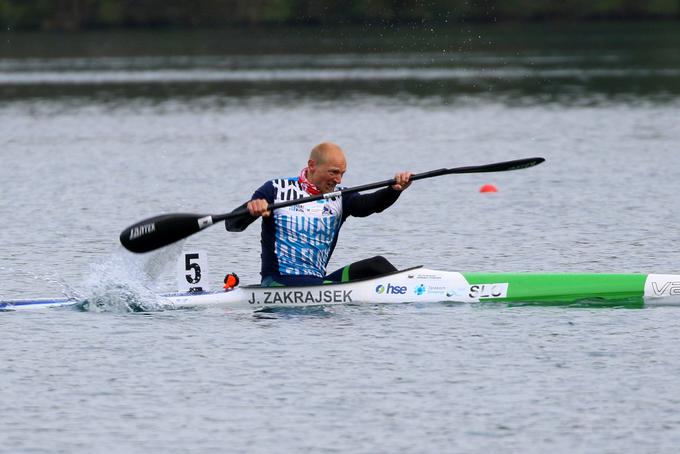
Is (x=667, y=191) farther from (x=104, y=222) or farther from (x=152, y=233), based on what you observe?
(x=152, y=233)

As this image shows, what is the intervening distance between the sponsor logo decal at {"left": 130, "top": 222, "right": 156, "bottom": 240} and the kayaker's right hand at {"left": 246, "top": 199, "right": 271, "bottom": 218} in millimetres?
1284

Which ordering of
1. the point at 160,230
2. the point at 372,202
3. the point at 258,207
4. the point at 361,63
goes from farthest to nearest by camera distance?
1. the point at 361,63
2. the point at 160,230
3. the point at 372,202
4. the point at 258,207

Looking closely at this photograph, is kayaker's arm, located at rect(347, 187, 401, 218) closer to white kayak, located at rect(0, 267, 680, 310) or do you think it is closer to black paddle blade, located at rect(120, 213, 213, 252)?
white kayak, located at rect(0, 267, 680, 310)

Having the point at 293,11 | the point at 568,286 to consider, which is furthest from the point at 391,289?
the point at 293,11

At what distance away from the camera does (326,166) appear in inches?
591

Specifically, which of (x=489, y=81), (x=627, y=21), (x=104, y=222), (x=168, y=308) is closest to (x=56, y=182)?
(x=104, y=222)

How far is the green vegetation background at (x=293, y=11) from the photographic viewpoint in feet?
316

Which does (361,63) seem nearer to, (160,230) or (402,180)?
(160,230)

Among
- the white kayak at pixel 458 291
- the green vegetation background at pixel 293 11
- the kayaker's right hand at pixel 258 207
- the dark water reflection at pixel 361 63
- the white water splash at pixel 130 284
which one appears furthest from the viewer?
the green vegetation background at pixel 293 11

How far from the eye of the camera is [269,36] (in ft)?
317

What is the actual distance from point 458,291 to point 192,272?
277 cm

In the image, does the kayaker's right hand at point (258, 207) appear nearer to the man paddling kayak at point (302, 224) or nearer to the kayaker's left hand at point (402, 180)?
the man paddling kayak at point (302, 224)

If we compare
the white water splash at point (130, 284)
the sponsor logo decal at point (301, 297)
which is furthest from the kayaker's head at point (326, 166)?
the white water splash at point (130, 284)

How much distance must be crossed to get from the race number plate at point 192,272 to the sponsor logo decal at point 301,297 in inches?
23.3
